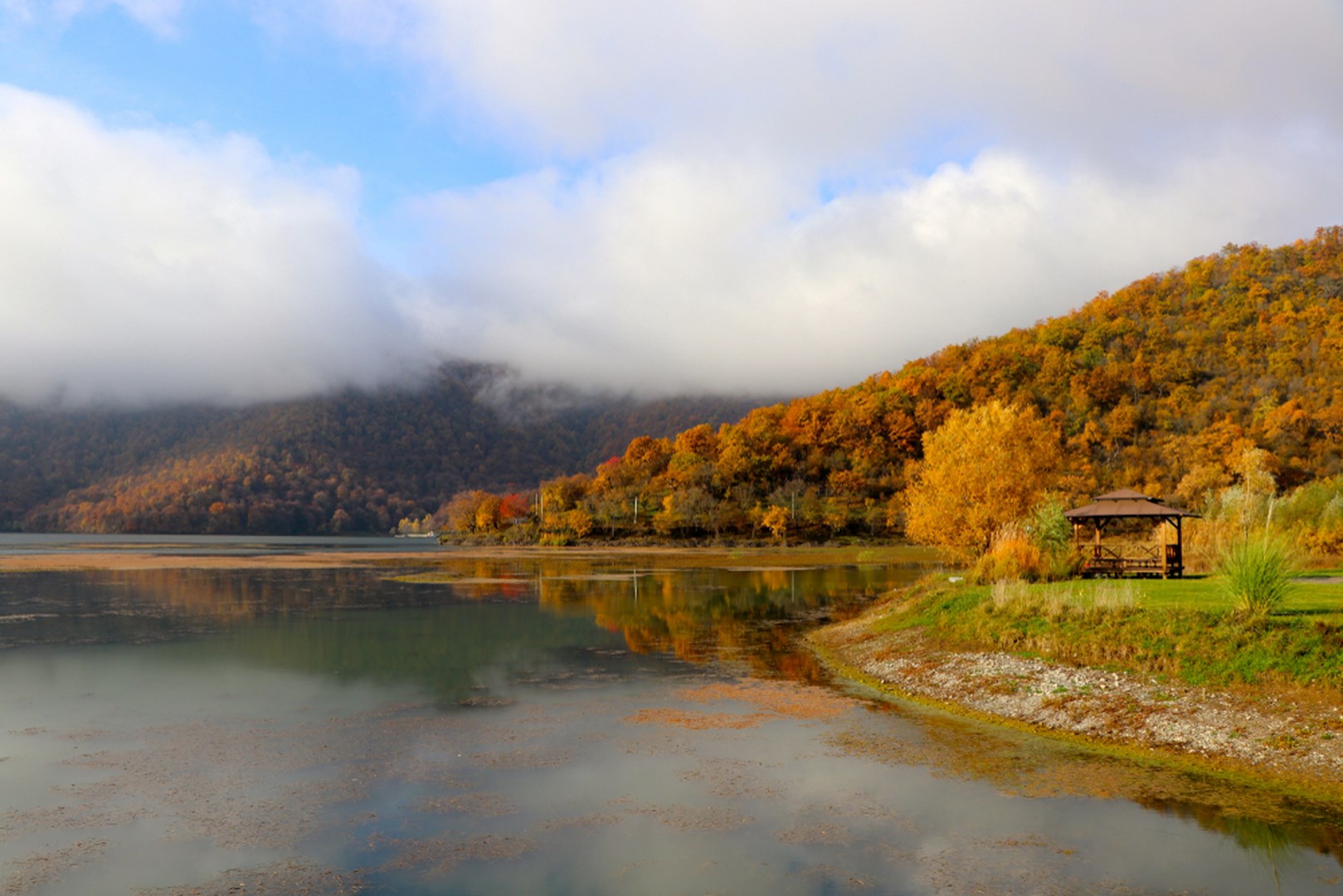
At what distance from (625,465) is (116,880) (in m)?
134

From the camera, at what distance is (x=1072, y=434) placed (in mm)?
105375

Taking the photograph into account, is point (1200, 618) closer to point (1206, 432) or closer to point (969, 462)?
point (969, 462)

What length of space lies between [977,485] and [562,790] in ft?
104

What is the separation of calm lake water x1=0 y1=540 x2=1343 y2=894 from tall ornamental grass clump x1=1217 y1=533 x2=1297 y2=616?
5.72 meters

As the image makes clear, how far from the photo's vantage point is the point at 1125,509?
103ft

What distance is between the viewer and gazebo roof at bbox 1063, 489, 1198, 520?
3069 centimetres

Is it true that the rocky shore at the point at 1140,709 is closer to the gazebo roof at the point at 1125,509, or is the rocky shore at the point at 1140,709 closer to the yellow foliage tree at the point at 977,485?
the gazebo roof at the point at 1125,509

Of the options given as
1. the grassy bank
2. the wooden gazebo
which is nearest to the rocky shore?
the grassy bank

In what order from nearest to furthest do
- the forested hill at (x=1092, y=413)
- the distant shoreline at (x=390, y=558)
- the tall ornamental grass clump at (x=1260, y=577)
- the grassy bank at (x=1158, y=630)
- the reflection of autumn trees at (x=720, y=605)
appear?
1. the grassy bank at (x=1158, y=630)
2. the tall ornamental grass clump at (x=1260, y=577)
3. the reflection of autumn trees at (x=720, y=605)
4. the distant shoreline at (x=390, y=558)
5. the forested hill at (x=1092, y=413)

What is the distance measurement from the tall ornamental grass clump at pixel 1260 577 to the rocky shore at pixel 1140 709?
2813mm

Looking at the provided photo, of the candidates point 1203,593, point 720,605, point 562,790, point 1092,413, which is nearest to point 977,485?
point 720,605

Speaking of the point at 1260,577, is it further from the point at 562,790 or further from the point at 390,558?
the point at 390,558

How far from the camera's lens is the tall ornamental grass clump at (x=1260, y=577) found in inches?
685

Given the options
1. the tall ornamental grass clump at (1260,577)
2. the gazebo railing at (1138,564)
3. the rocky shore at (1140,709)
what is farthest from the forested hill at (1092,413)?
the rocky shore at (1140,709)
